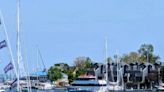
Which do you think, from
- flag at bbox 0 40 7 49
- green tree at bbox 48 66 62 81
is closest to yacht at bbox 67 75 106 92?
green tree at bbox 48 66 62 81

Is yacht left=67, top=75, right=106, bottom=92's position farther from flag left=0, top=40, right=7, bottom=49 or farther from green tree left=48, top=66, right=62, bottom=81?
flag left=0, top=40, right=7, bottom=49

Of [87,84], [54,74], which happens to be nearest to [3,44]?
[87,84]

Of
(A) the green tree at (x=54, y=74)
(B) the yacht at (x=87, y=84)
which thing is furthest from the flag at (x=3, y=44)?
(A) the green tree at (x=54, y=74)

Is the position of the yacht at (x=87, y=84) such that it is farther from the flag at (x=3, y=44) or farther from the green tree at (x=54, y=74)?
the flag at (x=3, y=44)

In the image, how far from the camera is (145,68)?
7475 inches

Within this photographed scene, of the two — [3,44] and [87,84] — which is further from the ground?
[3,44]

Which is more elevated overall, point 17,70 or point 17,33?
point 17,33

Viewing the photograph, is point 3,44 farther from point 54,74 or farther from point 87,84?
point 54,74

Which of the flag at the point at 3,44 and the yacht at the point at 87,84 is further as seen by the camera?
the yacht at the point at 87,84

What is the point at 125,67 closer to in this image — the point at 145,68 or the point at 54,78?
the point at 145,68

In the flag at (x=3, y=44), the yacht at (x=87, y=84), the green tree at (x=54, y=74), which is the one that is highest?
the flag at (x=3, y=44)

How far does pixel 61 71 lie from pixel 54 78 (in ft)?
36.5

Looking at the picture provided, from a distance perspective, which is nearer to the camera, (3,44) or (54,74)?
(3,44)

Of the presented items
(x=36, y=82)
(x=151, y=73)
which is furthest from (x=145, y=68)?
(x=36, y=82)
